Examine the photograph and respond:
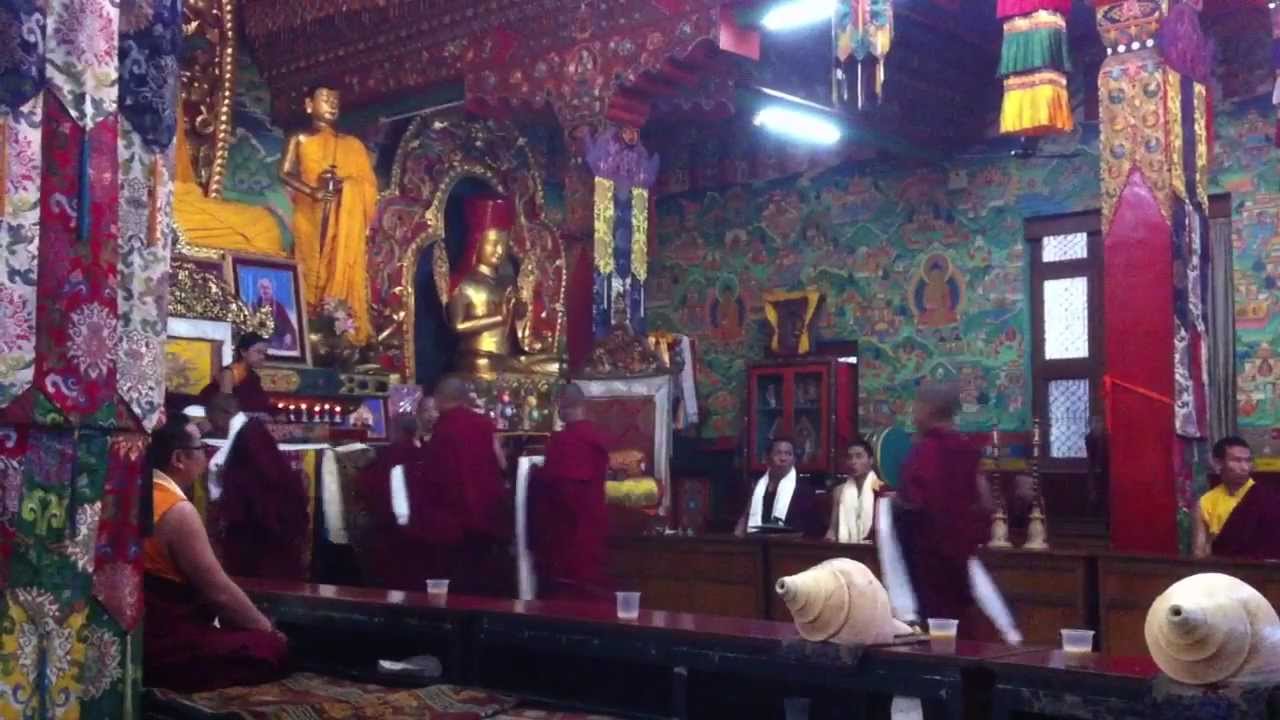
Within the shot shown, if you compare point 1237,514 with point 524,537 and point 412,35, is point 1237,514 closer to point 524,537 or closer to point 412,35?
point 524,537

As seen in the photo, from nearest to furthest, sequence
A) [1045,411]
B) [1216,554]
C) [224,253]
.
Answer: [1216,554] → [224,253] → [1045,411]

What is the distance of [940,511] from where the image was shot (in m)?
5.67

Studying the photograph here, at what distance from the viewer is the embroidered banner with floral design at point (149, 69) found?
369cm

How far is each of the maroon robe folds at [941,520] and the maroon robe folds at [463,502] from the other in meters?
2.41

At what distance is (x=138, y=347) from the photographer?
363 centimetres

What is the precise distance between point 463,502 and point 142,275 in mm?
3756

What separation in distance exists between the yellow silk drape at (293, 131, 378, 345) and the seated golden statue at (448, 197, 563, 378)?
44.8 inches

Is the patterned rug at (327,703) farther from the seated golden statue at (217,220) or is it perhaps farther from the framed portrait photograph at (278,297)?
the seated golden statue at (217,220)

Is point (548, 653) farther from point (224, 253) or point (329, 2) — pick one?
point (329, 2)

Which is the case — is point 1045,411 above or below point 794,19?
below

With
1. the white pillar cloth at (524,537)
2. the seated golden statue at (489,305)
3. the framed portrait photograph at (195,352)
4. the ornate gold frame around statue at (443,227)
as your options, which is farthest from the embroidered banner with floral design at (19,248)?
the seated golden statue at (489,305)

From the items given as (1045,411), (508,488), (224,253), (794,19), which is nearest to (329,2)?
(224,253)

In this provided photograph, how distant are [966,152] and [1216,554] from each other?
5.56 metres

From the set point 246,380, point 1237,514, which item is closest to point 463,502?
point 246,380
